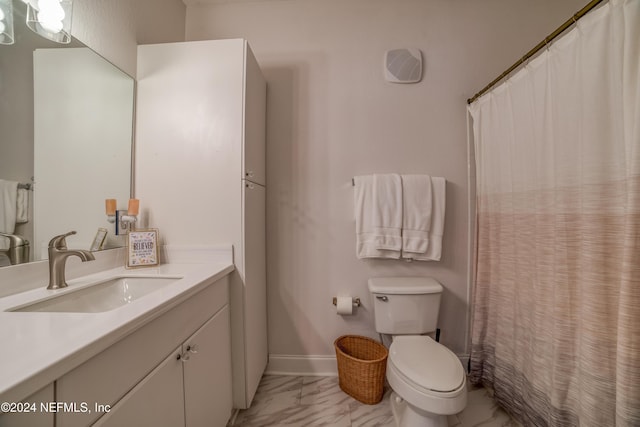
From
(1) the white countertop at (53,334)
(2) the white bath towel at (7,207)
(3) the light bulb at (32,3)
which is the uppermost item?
(3) the light bulb at (32,3)

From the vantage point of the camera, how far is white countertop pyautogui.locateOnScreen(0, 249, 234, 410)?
0.41m

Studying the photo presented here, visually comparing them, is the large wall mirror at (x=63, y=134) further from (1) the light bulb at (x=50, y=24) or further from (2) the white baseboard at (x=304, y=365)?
(2) the white baseboard at (x=304, y=365)

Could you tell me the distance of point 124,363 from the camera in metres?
0.60

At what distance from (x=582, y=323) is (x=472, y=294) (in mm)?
722

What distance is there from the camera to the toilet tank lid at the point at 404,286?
4.67 ft

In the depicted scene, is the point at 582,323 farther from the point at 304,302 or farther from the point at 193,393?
the point at 193,393

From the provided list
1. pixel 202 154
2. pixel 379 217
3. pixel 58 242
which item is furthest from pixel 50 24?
pixel 379 217

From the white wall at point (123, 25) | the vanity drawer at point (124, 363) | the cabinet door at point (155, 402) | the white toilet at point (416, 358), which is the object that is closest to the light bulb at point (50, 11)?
the white wall at point (123, 25)

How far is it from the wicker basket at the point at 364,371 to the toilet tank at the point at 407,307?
0.16m

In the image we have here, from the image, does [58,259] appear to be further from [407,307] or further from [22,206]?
[407,307]

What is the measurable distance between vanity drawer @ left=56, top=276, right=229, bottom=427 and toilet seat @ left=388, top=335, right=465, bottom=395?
0.91m

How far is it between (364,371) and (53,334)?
132 centimetres

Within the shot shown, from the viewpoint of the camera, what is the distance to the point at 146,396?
67cm

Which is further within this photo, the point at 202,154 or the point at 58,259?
the point at 202,154
